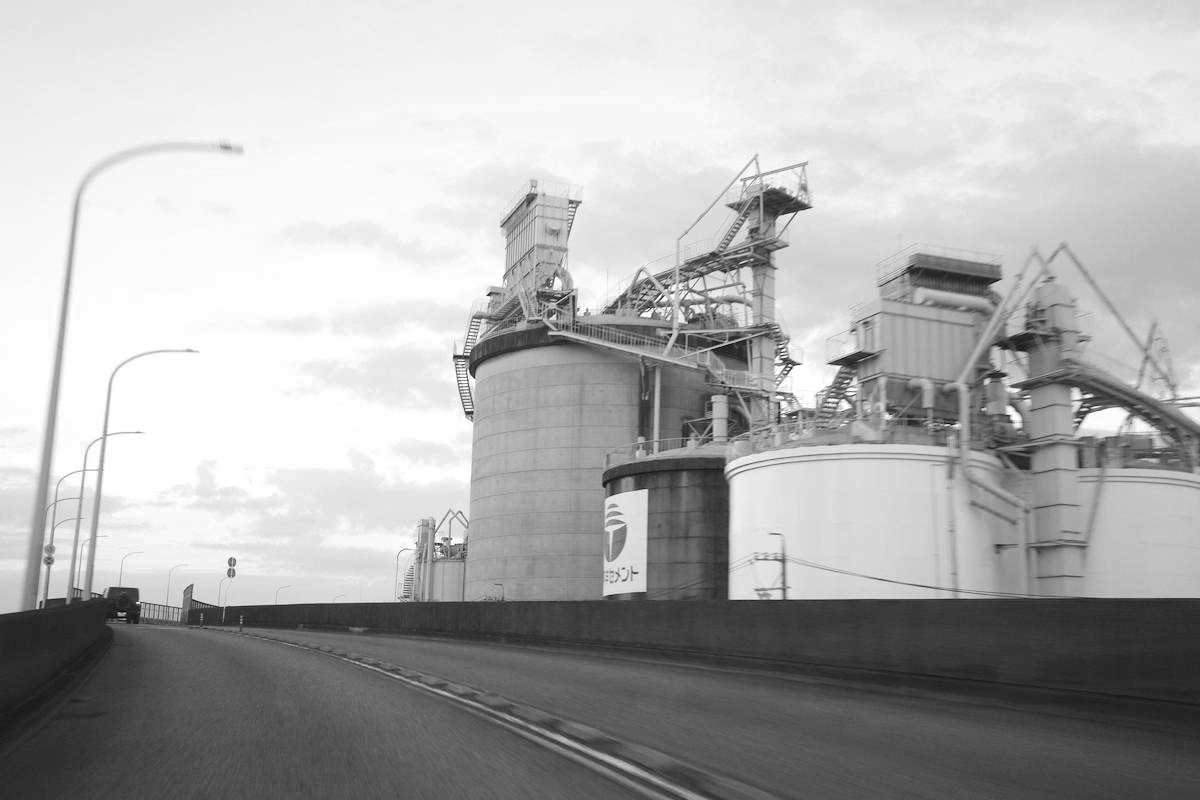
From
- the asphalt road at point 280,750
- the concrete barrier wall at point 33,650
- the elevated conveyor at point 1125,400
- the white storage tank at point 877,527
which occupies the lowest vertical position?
the asphalt road at point 280,750

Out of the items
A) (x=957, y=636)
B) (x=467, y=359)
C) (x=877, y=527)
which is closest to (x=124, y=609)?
(x=467, y=359)

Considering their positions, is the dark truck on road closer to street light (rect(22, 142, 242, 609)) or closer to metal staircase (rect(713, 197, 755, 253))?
metal staircase (rect(713, 197, 755, 253))

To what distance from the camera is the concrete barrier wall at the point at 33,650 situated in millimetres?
11266

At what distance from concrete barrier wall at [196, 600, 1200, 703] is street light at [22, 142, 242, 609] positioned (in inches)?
493

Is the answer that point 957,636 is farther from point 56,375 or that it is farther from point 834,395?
point 834,395

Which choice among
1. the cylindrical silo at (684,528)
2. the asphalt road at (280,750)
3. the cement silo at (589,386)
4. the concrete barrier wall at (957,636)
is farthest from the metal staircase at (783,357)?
the asphalt road at (280,750)

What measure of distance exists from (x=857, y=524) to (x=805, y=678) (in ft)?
59.8

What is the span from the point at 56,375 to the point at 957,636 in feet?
48.3

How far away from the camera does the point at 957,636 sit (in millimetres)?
14430

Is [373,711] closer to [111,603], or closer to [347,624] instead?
[347,624]

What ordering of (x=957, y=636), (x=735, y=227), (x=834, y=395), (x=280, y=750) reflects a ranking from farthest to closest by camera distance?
(x=735, y=227) < (x=834, y=395) < (x=957, y=636) < (x=280, y=750)

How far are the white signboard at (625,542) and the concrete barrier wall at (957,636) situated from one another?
1911 cm

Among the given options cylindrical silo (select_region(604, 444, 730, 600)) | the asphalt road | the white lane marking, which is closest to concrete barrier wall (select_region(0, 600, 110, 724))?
the asphalt road

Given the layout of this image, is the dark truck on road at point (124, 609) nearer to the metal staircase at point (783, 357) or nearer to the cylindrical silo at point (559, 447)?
the cylindrical silo at point (559, 447)
